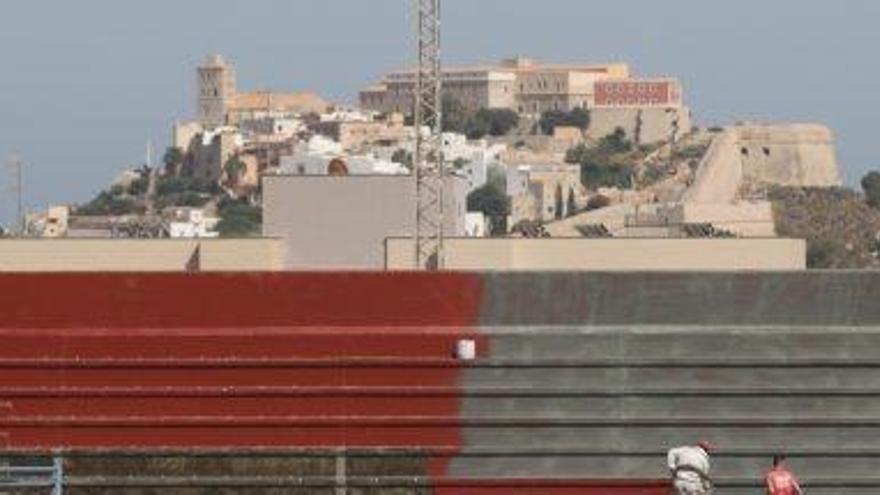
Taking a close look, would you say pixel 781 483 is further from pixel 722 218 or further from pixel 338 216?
pixel 722 218

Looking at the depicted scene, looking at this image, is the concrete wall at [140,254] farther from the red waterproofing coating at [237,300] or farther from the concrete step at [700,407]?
the concrete step at [700,407]

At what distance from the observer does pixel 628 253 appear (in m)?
56.5

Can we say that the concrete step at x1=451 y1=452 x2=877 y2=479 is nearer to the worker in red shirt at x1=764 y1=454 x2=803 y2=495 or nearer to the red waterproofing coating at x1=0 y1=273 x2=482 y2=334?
the worker in red shirt at x1=764 y1=454 x2=803 y2=495

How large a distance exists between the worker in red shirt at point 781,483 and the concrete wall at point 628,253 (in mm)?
36727

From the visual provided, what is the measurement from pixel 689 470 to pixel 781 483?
0.54 meters

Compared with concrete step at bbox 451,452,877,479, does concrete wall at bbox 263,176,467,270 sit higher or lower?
lower

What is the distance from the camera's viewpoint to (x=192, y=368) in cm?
1672

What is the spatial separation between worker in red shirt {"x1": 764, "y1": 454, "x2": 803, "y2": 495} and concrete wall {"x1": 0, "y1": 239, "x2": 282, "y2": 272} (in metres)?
39.2

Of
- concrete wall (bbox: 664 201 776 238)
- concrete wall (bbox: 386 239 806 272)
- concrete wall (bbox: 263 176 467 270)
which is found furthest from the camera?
concrete wall (bbox: 664 201 776 238)

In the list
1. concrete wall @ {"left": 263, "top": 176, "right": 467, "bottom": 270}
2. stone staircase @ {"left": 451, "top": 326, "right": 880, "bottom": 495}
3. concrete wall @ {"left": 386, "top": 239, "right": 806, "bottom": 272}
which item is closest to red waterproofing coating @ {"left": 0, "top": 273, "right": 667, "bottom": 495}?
stone staircase @ {"left": 451, "top": 326, "right": 880, "bottom": 495}

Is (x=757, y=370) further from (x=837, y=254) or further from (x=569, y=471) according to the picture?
(x=837, y=254)

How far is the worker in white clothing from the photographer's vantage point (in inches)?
619

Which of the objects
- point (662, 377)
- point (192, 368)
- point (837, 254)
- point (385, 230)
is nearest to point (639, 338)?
point (662, 377)

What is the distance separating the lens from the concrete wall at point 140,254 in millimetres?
57125
